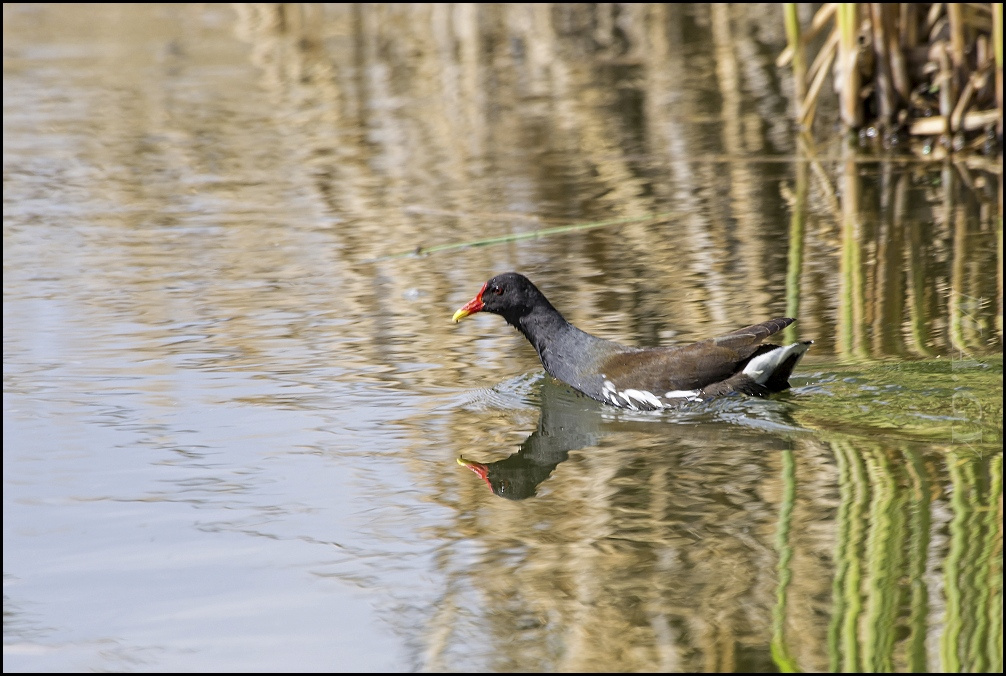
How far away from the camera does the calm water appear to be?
3.42 m

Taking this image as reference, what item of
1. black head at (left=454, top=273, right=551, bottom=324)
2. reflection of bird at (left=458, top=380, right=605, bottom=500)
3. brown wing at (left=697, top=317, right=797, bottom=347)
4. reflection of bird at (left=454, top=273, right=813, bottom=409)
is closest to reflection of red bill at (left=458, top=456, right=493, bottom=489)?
reflection of bird at (left=458, top=380, right=605, bottom=500)

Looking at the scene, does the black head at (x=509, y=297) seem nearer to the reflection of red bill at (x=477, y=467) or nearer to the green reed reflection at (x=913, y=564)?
the reflection of red bill at (x=477, y=467)

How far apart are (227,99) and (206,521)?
795 cm

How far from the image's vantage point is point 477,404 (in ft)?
16.8

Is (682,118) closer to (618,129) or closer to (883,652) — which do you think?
(618,129)

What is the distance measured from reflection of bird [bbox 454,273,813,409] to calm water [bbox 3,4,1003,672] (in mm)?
90

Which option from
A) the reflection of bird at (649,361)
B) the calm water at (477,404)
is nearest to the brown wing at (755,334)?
the reflection of bird at (649,361)

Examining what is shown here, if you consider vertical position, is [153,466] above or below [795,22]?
below

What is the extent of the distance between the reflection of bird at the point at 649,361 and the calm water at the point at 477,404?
0.09 meters

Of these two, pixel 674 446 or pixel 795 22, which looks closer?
pixel 674 446

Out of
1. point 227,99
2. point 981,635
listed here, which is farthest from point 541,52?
point 981,635

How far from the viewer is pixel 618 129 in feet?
32.9

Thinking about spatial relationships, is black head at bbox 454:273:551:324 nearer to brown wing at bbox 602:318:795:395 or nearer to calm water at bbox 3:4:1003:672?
calm water at bbox 3:4:1003:672

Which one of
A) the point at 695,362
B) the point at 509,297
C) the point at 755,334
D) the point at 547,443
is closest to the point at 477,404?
the point at 547,443
